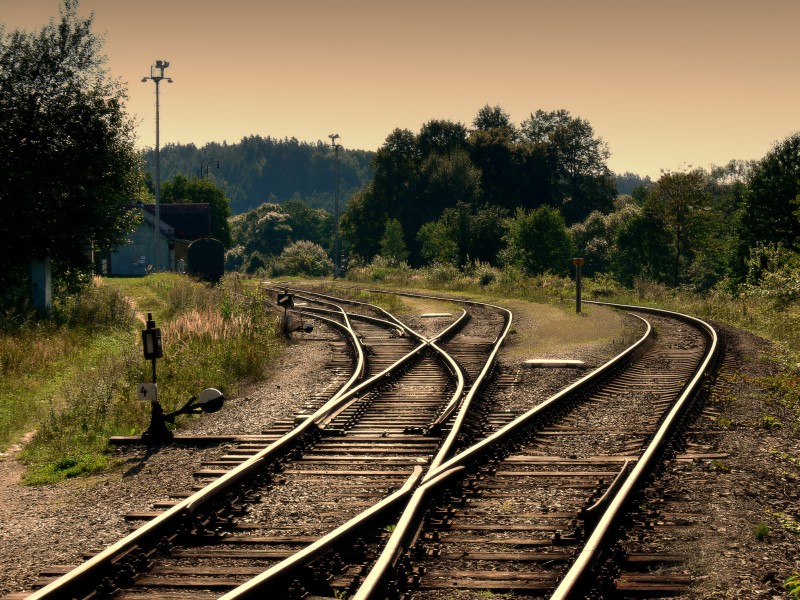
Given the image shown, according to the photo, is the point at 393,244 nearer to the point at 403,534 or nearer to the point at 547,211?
the point at 547,211

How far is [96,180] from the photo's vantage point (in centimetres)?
2264

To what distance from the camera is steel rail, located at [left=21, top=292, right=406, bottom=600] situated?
17.3 feet

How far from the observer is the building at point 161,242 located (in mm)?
52125

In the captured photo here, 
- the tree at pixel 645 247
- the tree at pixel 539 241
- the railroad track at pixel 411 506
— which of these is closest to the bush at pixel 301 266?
the tree at pixel 539 241

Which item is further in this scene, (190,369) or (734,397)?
(190,369)

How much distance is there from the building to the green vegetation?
25380 millimetres

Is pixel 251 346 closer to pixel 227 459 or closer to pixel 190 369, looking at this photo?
→ pixel 190 369

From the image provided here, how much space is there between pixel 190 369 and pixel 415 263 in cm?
7054

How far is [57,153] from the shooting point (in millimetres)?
22109

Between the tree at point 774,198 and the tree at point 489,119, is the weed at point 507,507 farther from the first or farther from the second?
the tree at point 489,119

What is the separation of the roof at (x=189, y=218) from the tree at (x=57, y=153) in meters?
41.1

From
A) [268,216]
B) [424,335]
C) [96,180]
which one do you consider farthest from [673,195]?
[268,216]

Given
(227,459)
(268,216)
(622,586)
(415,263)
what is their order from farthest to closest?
1. (268,216)
2. (415,263)
3. (227,459)
4. (622,586)

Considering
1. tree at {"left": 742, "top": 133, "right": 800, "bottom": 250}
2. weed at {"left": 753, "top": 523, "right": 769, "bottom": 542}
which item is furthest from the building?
weed at {"left": 753, "top": 523, "right": 769, "bottom": 542}
